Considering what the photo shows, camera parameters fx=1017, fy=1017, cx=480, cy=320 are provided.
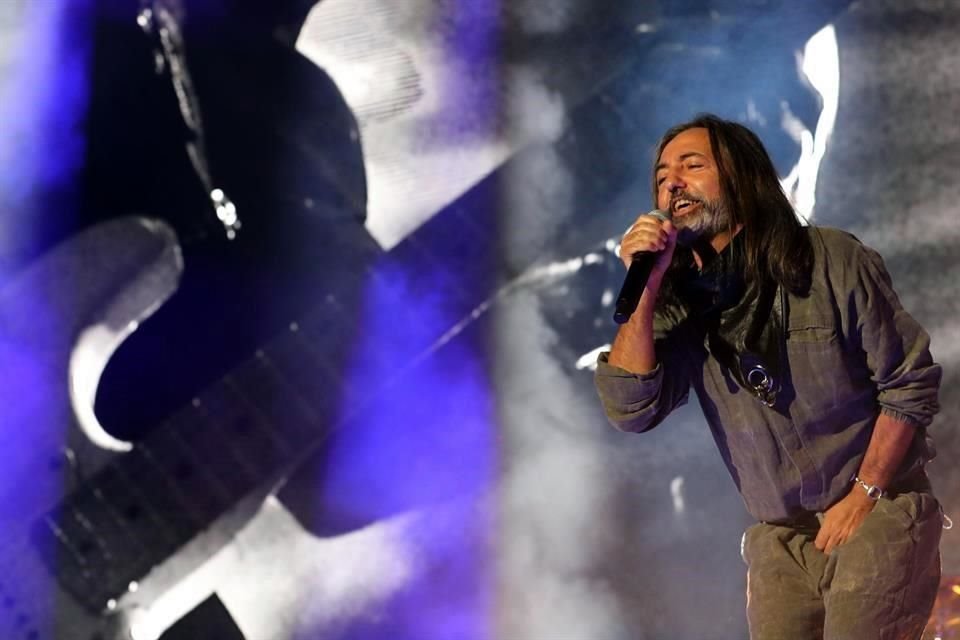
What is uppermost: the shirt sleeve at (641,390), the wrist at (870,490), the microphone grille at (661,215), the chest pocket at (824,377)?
the microphone grille at (661,215)

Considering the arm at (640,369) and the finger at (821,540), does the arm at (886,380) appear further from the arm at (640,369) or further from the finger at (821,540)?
the arm at (640,369)

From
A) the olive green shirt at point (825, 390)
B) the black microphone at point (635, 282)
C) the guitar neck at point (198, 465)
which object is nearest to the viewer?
the black microphone at point (635, 282)

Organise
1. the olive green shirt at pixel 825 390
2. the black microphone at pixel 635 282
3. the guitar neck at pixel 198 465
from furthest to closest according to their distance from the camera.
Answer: the guitar neck at pixel 198 465, the olive green shirt at pixel 825 390, the black microphone at pixel 635 282

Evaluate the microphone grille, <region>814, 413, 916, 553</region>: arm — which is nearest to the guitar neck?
the microphone grille

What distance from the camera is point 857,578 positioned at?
160 cm

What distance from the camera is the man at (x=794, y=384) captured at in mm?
1633

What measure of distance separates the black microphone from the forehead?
0.24 m

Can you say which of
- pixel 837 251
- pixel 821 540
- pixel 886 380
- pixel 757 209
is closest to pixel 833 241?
pixel 837 251

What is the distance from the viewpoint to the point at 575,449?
2.86 meters

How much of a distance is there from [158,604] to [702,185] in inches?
79.8

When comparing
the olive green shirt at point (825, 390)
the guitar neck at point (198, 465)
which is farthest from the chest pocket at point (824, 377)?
the guitar neck at point (198, 465)

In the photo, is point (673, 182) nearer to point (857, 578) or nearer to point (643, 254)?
point (643, 254)

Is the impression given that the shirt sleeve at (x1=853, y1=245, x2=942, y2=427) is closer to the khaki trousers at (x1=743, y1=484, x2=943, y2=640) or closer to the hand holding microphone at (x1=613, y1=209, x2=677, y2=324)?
the khaki trousers at (x1=743, y1=484, x2=943, y2=640)

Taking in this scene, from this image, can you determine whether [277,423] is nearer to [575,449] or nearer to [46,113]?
[575,449]
